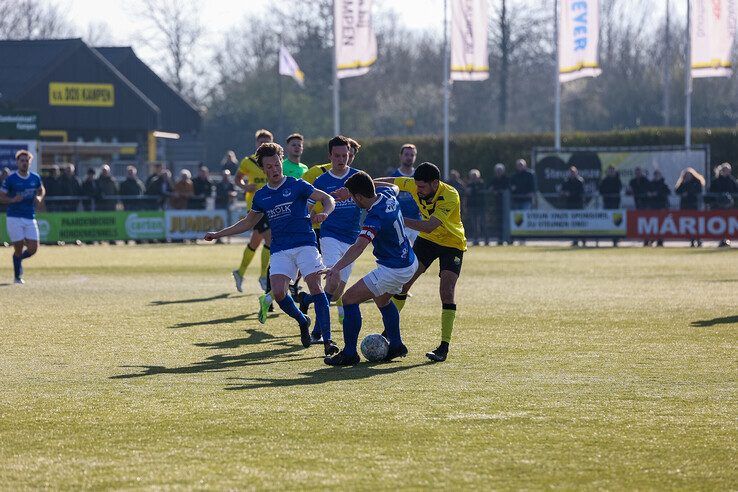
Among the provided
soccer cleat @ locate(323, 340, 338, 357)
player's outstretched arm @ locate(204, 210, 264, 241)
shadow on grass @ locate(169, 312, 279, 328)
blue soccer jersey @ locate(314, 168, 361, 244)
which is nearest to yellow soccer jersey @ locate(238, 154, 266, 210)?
shadow on grass @ locate(169, 312, 279, 328)

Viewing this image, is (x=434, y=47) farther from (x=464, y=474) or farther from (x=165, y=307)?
(x=464, y=474)

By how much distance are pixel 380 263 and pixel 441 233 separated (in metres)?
0.96

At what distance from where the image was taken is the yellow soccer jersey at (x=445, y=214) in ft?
38.0

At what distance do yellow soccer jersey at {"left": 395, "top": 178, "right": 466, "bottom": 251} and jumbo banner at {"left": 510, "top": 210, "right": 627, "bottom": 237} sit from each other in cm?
2192

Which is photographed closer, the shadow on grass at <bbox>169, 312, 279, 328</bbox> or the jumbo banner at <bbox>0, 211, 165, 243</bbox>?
the shadow on grass at <bbox>169, 312, 279, 328</bbox>

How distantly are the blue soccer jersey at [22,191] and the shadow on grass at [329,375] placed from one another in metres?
10.8

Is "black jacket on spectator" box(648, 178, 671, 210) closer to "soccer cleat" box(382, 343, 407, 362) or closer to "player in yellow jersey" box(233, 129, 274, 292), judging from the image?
"player in yellow jersey" box(233, 129, 274, 292)

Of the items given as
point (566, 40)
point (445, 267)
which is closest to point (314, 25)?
point (566, 40)

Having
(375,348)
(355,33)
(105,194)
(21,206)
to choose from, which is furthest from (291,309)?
(355,33)

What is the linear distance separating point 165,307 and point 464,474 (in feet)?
33.7

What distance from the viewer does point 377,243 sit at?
433 inches

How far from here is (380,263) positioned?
1102 cm

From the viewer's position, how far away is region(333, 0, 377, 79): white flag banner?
37500 millimetres

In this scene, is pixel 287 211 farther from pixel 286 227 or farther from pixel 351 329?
pixel 351 329
